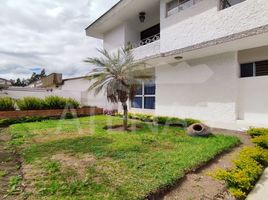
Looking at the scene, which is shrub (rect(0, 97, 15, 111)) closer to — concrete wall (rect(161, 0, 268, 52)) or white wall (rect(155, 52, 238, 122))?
white wall (rect(155, 52, 238, 122))

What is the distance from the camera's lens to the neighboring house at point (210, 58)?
810cm

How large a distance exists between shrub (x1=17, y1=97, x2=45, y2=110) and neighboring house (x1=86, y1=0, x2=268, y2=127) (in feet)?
22.3

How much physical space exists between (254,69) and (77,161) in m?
8.33

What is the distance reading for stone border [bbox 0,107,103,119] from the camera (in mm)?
11930

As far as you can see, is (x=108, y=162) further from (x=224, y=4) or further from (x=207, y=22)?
(x=224, y=4)

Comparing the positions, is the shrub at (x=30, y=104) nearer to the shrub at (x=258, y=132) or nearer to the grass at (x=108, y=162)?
the grass at (x=108, y=162)

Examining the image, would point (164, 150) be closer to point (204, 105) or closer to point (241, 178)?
point (241, 178)

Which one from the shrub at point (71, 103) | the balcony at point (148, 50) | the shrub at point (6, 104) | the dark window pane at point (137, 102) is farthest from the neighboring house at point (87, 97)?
the shrub at point (6, 104)

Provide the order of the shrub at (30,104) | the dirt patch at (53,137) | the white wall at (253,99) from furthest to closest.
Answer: the shrub at (30,104) → the white wall at (253,99) → the dirt patch at (53,137)

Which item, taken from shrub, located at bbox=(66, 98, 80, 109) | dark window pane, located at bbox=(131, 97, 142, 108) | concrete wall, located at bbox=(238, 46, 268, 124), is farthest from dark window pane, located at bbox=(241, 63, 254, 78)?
shrub, located at bbox=(66, 98, 80, 109)

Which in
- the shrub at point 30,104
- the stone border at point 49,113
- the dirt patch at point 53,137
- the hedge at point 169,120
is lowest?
the dirt patch at point 53,137

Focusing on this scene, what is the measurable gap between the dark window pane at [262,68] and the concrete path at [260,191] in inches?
237

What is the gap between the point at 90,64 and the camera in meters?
8.94

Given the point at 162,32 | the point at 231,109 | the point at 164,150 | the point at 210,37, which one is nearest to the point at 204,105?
the point at 231,109
